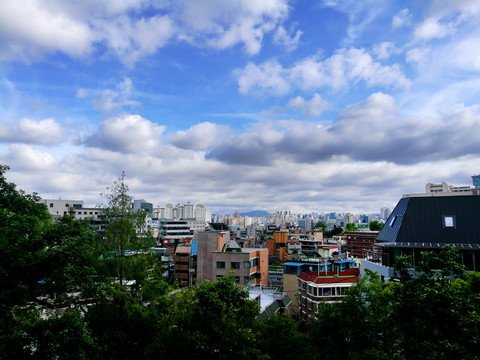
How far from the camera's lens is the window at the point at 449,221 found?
2432cm

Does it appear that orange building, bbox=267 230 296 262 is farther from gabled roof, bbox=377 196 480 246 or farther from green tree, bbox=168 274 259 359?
green tree, bbox=168 274 259 359

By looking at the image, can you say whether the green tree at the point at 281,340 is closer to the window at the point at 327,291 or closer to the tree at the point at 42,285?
the tree at the point at 42,285

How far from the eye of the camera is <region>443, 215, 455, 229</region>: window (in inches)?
958

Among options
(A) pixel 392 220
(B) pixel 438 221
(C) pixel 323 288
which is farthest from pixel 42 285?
(C) pixel 323 288

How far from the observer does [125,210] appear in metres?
20.9

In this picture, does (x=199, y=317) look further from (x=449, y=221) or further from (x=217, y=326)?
(x=449, y=221)

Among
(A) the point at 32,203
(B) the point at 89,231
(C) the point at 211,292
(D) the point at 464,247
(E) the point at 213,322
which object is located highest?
(A) the point at 32,203

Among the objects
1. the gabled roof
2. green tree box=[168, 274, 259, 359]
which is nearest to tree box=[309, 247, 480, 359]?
green tree box=[168, 274, 259, 359]

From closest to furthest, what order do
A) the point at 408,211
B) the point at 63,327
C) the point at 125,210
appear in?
the point at 63,327 → the point at 125,210 → the point at 408,211

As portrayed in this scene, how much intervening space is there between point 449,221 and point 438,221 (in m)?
0.73

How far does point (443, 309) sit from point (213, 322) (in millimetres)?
9216

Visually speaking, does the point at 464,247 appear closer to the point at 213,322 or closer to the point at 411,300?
the point at 411,300

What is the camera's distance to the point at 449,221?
24547 millimetres

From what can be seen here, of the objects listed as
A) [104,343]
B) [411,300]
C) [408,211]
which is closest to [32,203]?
[104,343]
